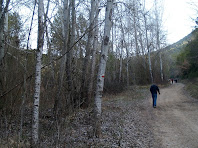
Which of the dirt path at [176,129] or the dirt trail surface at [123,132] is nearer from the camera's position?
the dirt trail surface at [123,132]

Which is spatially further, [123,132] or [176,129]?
[176,129]

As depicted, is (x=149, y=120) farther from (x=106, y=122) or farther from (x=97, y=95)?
(x=97, y=95)

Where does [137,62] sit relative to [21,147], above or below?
above

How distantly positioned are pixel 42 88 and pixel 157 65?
3394cm

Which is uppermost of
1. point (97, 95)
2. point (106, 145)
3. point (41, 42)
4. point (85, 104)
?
point (41, 42)

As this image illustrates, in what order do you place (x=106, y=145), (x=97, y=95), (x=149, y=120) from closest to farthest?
(x=106, y=145) < (x=97, y=95) < (x=149, y=120)

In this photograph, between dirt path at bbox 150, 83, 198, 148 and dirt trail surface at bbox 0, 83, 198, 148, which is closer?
dirt trail surface at bbox 0, 83, 198, 148

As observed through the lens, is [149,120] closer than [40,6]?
No

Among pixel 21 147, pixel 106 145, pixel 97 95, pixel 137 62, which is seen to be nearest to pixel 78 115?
pixel 97 95

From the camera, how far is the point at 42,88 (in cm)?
752

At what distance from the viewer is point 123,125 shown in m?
8.18

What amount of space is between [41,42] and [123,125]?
5.25 m

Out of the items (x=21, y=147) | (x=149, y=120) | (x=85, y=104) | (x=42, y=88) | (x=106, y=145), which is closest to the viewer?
(x=21, y=147)

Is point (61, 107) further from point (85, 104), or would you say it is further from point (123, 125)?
point (85, 104)
